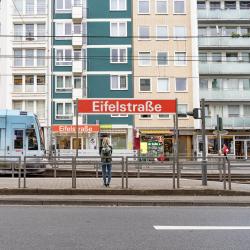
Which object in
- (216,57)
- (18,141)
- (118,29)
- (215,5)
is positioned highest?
(215,5)

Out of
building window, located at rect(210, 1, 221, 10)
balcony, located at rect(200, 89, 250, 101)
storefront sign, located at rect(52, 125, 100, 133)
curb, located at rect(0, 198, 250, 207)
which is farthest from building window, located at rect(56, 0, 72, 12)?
curb, located at rect(0, 198, 250, 207)

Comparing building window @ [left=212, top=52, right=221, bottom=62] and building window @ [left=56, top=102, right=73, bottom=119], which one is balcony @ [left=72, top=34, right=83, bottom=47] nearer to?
building window @ [left=56, top=102, right=73, bottom=119]

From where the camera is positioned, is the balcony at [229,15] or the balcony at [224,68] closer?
Result: the balcony at [224,68]

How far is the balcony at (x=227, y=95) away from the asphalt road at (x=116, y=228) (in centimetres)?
4094

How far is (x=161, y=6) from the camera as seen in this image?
180 ft

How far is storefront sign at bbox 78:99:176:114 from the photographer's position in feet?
55.6

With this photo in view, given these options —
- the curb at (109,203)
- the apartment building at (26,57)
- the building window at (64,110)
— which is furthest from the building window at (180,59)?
the curb at (109,203)

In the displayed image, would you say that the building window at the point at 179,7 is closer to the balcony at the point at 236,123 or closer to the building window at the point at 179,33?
the building window at the point at 179,33

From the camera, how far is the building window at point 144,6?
179ft

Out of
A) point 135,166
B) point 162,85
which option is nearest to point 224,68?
point 162,85

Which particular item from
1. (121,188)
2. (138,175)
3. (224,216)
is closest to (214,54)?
(138,175)

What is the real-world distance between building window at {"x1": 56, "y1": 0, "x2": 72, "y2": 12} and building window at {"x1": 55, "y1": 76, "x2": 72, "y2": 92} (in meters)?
8.08

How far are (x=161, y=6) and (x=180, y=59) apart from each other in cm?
686

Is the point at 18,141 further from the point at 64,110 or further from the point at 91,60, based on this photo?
the point at 91,60
